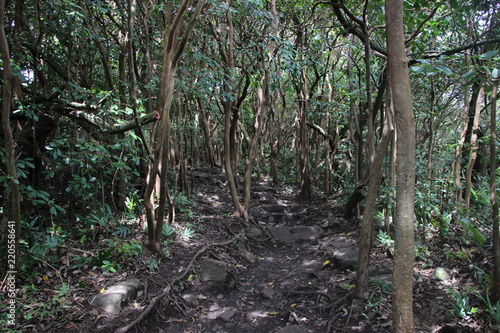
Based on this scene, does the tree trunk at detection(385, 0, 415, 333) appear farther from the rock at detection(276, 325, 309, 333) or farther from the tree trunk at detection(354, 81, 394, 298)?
the rock at detection(276, 325, 309, 333)

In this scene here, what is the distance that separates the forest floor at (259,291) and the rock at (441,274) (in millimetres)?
81

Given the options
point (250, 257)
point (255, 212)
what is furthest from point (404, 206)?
point (255, 212)

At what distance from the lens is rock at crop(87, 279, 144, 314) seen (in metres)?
3.83

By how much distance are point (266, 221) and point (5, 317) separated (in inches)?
274

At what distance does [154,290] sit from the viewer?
454 cm

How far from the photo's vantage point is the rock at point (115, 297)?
12.6 ft

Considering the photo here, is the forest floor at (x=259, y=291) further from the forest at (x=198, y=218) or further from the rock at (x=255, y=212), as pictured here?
the rock at (x=255, y=212)

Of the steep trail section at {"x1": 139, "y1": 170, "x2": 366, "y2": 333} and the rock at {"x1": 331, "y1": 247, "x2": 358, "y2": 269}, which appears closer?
the steep trail section at {"x1": 139, "y1": 170, "x2": 366, "y2": 333}

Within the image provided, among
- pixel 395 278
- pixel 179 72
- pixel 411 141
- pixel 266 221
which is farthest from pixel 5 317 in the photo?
pixel 266 221

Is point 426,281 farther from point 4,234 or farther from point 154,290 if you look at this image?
point 4,234

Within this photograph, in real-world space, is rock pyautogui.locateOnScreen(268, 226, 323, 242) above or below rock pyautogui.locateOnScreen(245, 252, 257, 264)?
above

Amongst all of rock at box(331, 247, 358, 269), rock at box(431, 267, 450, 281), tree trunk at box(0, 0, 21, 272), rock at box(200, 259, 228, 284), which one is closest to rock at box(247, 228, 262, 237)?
rock at box(200, 259, 228, 284)

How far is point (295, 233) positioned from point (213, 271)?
3.40 metres

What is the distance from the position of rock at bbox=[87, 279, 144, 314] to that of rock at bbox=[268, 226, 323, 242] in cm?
451
